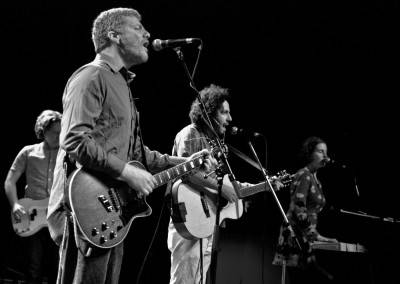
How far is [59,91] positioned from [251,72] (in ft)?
9.70

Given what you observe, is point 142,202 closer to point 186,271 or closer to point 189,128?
point 186,271

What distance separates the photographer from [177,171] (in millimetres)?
2822

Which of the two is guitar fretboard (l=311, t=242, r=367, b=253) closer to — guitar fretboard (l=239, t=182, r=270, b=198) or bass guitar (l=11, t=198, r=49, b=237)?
guitar fretboard (l=239, t=182, r=270, b=198)

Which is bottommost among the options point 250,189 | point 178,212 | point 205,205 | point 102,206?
point 102,206

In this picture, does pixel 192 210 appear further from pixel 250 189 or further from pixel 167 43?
pixel 167 43

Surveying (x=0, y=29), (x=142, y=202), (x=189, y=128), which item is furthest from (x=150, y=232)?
(x=142, y=202)

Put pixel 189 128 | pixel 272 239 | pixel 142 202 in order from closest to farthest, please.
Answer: pixel 142 202, pixel 189 128, pixel 272 239

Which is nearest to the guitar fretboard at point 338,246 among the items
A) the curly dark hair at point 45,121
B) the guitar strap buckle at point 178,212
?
the guitar strap buckle at point 178,212

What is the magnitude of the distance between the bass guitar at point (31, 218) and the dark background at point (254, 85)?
4.96ft

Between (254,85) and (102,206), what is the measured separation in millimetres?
5279

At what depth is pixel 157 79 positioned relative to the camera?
6.88 meters

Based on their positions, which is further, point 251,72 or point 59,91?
point 251,72

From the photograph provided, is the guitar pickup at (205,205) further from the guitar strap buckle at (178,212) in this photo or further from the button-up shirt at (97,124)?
the button-up shirt at (97,124)

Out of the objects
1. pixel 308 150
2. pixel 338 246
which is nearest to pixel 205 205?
pixel 338 246
